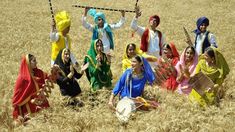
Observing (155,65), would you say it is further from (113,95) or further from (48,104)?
(48,104)

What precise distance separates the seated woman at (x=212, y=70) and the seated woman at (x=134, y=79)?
98 centimetres

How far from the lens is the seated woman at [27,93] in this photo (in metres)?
7.57

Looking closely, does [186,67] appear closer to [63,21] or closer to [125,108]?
[125,108]

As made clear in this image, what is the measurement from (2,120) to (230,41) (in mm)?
10058

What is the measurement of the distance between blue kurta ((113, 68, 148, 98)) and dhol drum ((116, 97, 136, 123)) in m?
0.43

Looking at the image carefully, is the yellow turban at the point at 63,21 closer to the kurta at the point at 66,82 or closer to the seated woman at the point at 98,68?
the seated woman at the point at 98,68

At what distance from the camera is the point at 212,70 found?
317 inches

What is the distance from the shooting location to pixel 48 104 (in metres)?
7.69

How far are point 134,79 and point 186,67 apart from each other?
112cm

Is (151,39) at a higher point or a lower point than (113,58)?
higher

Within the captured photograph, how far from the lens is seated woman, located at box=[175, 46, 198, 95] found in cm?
841

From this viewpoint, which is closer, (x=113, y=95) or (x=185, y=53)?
(x=113, y=95)

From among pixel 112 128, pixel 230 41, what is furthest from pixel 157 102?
pixel 230 41

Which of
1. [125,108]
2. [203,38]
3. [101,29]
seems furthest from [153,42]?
[125,108]
